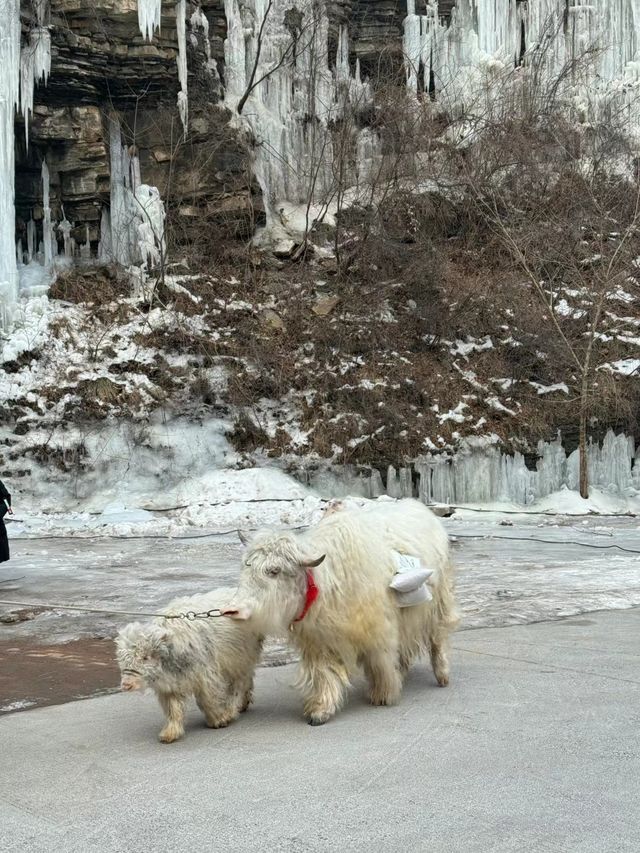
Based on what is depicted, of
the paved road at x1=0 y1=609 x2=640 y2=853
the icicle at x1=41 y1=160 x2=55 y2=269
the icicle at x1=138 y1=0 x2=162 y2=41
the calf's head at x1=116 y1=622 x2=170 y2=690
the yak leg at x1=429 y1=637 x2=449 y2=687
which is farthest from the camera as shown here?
the icicle at x1=41 y1=160 x2=55 y2=269

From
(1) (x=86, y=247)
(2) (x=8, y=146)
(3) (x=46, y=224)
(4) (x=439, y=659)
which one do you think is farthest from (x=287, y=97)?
(4) (x=439, y=659)

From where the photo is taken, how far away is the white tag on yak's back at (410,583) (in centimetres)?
504

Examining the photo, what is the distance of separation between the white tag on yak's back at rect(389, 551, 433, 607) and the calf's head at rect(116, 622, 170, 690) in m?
1.31

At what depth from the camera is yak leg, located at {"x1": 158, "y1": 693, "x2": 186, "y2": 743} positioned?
4473mm

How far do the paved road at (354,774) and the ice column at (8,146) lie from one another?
1748 cm

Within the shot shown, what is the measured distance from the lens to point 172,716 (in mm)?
4520

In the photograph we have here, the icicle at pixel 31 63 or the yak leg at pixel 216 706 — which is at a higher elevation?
the icicle at pixel 31 63

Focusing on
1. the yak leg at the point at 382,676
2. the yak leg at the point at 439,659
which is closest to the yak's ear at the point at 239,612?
the yak leg at the point at 382,676

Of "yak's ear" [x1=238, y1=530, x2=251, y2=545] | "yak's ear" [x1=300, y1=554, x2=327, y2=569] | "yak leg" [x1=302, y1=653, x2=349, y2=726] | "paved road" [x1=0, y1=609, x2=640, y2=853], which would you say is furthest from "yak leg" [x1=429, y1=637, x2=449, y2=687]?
"yak's ear" [x1=238, y1=530, x2=251, y2=545]

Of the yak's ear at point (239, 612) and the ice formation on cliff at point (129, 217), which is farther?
the ice formation on cliff at point (129, 217)

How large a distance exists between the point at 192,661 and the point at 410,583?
128 centimetres

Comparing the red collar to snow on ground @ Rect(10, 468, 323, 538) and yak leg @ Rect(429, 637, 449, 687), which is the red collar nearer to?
yak leg @ Rect(429, 637, 449, 687)

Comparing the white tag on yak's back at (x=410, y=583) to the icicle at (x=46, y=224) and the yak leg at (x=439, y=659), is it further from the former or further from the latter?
the icicle at (x=46, y=224)

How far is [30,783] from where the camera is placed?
12.8 feet
